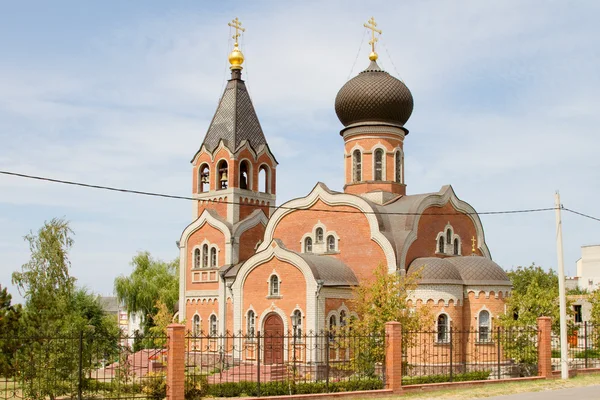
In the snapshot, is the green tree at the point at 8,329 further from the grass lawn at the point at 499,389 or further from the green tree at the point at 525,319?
the green tree at the point at 525,319

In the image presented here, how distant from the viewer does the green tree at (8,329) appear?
54.8 ft

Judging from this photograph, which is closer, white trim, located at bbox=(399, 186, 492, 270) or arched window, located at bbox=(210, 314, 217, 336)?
white trim, located at bbox=(399, 186, 492, 270)

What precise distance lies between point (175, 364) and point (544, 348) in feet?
35.1

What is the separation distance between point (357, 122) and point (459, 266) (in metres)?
7.22

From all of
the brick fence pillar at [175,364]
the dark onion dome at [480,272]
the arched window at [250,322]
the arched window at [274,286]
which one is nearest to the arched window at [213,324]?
the arched window at [250,322]

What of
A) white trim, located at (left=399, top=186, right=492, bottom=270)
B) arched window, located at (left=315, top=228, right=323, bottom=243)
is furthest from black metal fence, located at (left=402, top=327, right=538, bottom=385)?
arched window, located at (left=315, top=228, right=323, bottom=243)

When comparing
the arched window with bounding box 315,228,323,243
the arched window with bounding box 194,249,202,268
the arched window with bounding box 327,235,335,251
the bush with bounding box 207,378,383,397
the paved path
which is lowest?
the bush with bounding box 207,378,383,397

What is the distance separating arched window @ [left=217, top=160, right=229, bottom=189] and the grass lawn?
16.6 meters

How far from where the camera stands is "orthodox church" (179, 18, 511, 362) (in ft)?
81.1

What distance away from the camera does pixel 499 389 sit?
17.4 meters

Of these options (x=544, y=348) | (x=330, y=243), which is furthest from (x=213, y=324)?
(x=544, y=348)

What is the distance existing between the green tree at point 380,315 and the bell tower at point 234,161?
9958 mm

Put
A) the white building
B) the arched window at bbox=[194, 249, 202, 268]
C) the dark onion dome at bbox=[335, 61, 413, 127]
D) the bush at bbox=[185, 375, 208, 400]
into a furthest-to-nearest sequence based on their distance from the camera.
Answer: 1. the white building
2. the arched window at bbox=[194, 249, 202, 268]
3. the dark onion dome at bbox=[335, 61, 413, 127]
4. the bush at bbox=[185, 375, 208, 400]

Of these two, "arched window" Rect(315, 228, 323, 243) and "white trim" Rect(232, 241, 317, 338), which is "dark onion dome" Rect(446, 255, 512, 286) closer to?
"arched window" Rect(315, 228, 323, 243)
